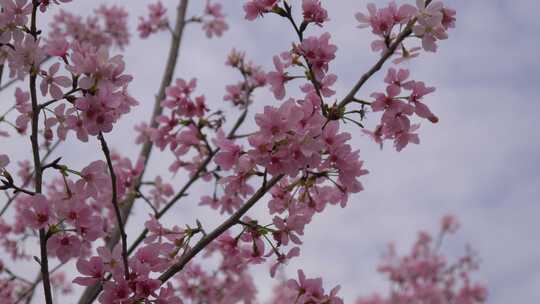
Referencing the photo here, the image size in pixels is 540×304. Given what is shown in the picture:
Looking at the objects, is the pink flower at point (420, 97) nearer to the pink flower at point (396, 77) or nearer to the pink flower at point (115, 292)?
the pink flower at point (396, 77)

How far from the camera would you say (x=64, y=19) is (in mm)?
7121

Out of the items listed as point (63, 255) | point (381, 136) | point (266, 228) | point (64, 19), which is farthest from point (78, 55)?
point (64, 19)

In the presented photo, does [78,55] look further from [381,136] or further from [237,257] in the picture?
[381,136]

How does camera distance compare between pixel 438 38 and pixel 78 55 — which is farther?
pixel 438 38

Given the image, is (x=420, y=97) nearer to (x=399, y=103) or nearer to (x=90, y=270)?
(x=399, y=103)

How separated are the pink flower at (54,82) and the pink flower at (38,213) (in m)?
0.45

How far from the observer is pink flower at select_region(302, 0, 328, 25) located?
2561 millimetres

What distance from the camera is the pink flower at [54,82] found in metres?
2.19

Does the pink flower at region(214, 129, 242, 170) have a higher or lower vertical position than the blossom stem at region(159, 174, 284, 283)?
higher

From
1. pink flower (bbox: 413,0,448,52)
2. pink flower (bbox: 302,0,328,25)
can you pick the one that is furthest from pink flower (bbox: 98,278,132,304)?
pink flower (bbox: 413,0,448,52)

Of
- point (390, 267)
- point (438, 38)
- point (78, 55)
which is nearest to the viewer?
point (78, 55)

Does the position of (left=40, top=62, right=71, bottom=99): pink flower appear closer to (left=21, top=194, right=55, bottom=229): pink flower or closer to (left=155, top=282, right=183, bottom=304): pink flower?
(left=21, top=194, right=55, bottom=229): pink flower

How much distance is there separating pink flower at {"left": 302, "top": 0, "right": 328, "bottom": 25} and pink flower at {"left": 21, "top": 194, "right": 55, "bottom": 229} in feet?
4.89

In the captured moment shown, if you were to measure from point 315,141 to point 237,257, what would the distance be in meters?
1.09
